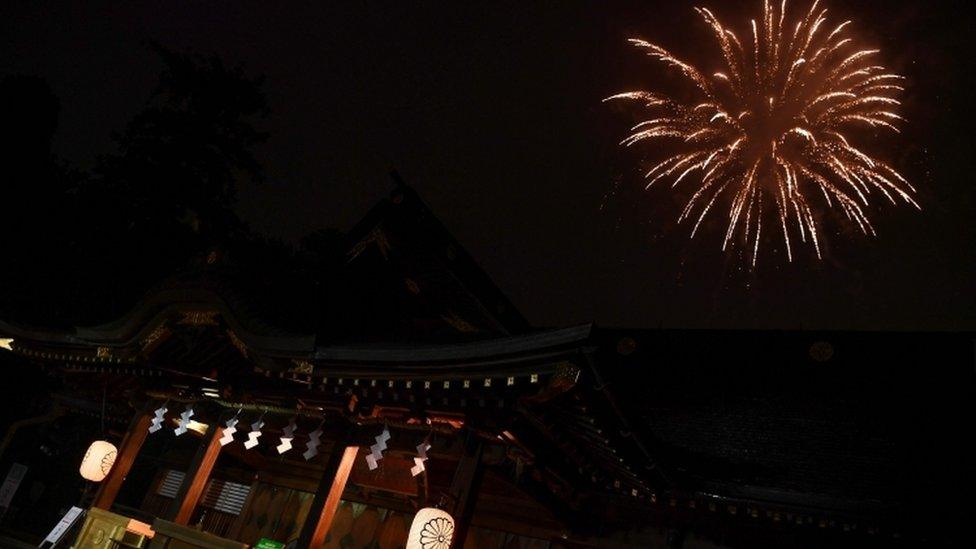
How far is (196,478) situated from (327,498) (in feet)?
8.15

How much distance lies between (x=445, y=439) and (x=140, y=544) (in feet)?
15.0

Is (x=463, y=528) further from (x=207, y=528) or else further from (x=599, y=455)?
(x=207, y=528)

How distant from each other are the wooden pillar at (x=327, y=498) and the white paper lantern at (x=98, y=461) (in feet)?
15.2

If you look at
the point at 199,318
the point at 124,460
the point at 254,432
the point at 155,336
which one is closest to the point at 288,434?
the point at 254,432

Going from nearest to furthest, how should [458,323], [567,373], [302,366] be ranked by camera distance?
[567,373] → [302,366] → [458,323]

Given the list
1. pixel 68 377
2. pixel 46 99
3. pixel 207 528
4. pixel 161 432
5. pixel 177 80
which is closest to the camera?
pixel 68 377

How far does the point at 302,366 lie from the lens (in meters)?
7.84

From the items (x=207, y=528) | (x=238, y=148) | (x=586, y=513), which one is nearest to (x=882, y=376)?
(x=586, y=513)

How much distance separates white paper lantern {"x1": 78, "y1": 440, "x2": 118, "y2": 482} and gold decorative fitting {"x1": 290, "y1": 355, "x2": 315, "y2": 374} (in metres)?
4.52

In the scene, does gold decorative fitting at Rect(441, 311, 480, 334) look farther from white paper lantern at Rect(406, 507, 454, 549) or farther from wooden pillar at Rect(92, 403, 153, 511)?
wooden pillar at Rect(92, 403, 153, 511)

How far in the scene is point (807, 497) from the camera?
7125 millimetres

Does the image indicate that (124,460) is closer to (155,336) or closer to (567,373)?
(155,336)

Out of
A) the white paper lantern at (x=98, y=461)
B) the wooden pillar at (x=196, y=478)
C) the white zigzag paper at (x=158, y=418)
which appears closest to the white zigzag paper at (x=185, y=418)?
the white zigzag paper at (x=158, y=418)

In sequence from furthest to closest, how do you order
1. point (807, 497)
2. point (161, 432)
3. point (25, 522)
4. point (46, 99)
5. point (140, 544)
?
point (46, 99), point (25, 522), point (161, 432), point (140, 544), point (807, 497)
